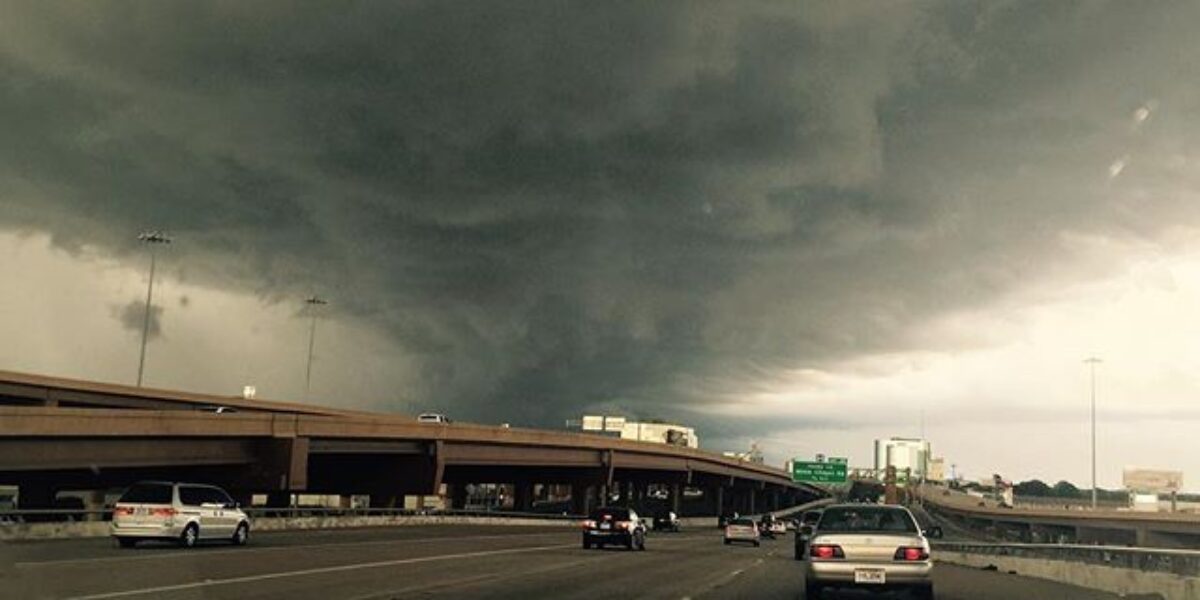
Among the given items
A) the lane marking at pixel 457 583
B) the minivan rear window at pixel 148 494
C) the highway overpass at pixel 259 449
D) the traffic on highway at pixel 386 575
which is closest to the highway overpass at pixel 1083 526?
the highway overpass at pixel 259 449

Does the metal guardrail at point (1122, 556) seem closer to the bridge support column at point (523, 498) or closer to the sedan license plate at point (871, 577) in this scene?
the sedan license plate at point (871, 577)

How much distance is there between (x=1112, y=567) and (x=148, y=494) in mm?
23344

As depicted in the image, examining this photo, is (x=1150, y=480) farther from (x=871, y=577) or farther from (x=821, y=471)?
(x=871, y=577)

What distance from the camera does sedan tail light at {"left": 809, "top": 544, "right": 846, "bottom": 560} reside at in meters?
16.8

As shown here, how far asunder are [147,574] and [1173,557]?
58.8ft

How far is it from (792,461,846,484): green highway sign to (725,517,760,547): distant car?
68704mm

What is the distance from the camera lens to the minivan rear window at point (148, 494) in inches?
1112

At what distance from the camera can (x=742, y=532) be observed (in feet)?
188

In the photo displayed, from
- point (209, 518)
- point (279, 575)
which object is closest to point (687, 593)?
point (279, 575)

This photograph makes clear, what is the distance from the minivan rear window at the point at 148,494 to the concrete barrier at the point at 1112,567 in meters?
22.7

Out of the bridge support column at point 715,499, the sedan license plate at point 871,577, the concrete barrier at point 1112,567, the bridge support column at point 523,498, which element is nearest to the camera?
the sedan license plate at point 871,577

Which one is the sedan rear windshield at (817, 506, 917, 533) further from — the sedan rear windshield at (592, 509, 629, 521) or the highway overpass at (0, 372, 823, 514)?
the highway overpass at (0, 372, 823, 514)

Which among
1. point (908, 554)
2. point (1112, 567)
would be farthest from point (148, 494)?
point (1112, 567)

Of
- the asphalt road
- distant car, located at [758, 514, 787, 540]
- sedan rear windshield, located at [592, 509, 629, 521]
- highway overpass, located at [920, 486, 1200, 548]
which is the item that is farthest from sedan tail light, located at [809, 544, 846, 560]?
highway overpass, located at [920, 486, 1200, 548]
